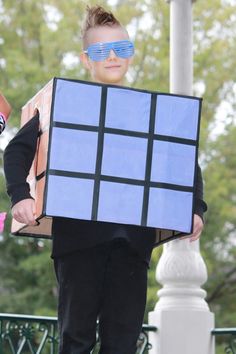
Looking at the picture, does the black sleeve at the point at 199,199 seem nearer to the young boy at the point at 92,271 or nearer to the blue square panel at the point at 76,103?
the young boy at the point at 92,271

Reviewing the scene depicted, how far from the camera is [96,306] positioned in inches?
113

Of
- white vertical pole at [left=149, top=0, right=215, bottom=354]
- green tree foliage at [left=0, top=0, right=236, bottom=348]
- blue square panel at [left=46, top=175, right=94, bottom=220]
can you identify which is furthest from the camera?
green tree foliage at [left=0, top=0, right=236, bottom=348]

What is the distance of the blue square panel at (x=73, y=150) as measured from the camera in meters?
2.85

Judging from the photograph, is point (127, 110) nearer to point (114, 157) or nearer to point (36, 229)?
point (114, 157)

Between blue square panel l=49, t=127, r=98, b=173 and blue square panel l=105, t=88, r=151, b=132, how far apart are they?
0.10m

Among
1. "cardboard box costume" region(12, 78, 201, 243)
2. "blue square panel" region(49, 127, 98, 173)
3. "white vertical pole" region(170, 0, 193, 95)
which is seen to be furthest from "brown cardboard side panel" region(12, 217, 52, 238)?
"white vertical pole" region(170, 0, 193, 95)

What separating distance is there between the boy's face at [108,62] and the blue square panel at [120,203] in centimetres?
44

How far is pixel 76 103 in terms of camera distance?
2.88 m

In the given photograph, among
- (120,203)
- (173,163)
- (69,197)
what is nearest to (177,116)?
(173,163)

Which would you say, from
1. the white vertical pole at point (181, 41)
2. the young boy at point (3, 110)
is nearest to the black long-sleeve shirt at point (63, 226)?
the young boy at point (3, 110)

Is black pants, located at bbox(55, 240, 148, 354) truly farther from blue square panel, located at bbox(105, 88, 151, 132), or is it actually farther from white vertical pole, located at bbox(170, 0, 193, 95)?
white vertical pole, located at bbox(170, 0, 193, 95)

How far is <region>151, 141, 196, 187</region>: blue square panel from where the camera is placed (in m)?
2.93

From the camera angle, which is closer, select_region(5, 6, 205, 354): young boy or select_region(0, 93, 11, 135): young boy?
select_region(5, 6, 205, 354): young boy

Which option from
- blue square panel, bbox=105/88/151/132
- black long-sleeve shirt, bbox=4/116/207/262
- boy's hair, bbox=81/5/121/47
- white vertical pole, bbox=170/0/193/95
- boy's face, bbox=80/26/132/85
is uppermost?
white vertical pole, bbox=170/0/193/95
